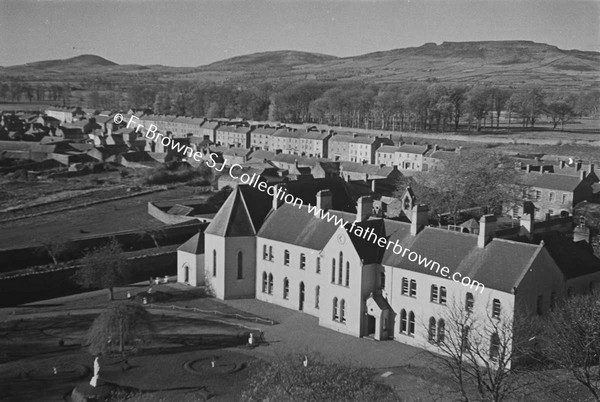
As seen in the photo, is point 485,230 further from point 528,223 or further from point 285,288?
point 285,288

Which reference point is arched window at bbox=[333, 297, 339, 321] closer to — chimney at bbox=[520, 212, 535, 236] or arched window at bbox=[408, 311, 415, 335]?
arched window at bbox=[408, 311, 415, 335]

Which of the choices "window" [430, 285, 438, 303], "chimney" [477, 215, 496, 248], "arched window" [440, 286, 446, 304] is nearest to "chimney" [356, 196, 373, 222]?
"window" [430, 285, 438, 303]

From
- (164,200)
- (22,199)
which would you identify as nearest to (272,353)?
(164,200)

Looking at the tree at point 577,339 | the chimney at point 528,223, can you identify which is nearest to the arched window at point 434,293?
the tree at point 577,339

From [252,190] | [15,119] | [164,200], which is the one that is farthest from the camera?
[15,119]

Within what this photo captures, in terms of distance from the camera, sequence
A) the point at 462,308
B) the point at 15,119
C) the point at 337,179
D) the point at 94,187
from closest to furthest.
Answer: the point at 462,308 < the point at 337,179 < the point at 94,187 < the point at 15,119

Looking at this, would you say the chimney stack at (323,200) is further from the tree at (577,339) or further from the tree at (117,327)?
the tree at (577,339)

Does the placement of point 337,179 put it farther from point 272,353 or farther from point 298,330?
point 272,353

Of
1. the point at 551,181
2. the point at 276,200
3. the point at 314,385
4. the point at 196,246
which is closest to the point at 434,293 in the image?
the point at 314,385
